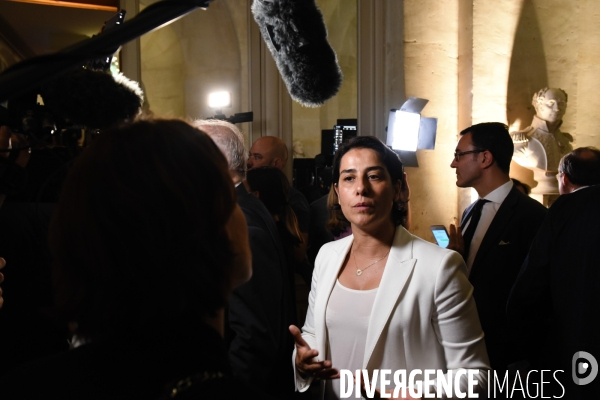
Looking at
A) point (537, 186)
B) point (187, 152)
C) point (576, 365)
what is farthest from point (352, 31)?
point (187, 152)

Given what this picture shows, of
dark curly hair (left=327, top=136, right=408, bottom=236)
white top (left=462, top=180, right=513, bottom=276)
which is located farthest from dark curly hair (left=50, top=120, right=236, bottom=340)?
white top (left=462, top=180, right=513, bottom=276)

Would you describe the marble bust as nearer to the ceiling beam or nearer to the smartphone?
the smartphone

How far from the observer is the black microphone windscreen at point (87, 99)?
1.04m

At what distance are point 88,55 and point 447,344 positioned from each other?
1407mm

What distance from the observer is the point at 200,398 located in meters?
0.75

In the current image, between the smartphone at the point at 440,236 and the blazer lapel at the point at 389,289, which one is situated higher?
the blazer lapel at the point at 389,289

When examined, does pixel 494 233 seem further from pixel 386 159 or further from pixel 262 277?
pixel 262 277

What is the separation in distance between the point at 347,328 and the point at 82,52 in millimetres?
1388

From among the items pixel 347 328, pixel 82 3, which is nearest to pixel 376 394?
pixel 347 328

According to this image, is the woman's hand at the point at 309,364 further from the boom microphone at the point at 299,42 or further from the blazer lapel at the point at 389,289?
the boom microphone at the point at 299,42

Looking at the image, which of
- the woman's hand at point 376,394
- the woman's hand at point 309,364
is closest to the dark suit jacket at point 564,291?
the woman's hand at point 376,394

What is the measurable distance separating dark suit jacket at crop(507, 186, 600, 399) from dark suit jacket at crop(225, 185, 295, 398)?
0.97 meters

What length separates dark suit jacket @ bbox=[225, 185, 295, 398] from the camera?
1.91 m

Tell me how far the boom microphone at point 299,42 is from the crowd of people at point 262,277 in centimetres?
18
